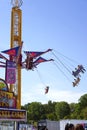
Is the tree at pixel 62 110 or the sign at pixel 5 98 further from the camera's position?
the tree at pixel 62 110

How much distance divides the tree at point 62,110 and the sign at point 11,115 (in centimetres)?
9331

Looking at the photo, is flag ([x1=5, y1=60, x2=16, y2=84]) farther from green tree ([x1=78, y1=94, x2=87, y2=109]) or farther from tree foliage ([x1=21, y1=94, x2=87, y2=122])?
green tree ([x1=78, y1=94, x2=87, y2=109])

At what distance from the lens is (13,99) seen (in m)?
25.3

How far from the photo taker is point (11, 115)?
23.6 metres

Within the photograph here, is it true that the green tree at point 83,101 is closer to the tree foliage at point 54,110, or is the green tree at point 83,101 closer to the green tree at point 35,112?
the tree foliage at point 54,110

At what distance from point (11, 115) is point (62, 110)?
95.4 m

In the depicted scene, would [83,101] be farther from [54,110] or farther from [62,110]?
[54,110]

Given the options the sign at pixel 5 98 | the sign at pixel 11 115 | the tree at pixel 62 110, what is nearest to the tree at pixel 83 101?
the tree at pixel 62 110

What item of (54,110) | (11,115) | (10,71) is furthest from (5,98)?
(54,110)

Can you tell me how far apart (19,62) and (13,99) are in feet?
40.3

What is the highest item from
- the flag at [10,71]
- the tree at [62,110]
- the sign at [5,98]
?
the tree at [62,110]

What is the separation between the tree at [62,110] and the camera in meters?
118

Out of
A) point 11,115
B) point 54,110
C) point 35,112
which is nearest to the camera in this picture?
point 11,115

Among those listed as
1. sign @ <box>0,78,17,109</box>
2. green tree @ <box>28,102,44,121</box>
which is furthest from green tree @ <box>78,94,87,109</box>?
sign @ <box>0,78,17,109</box>
